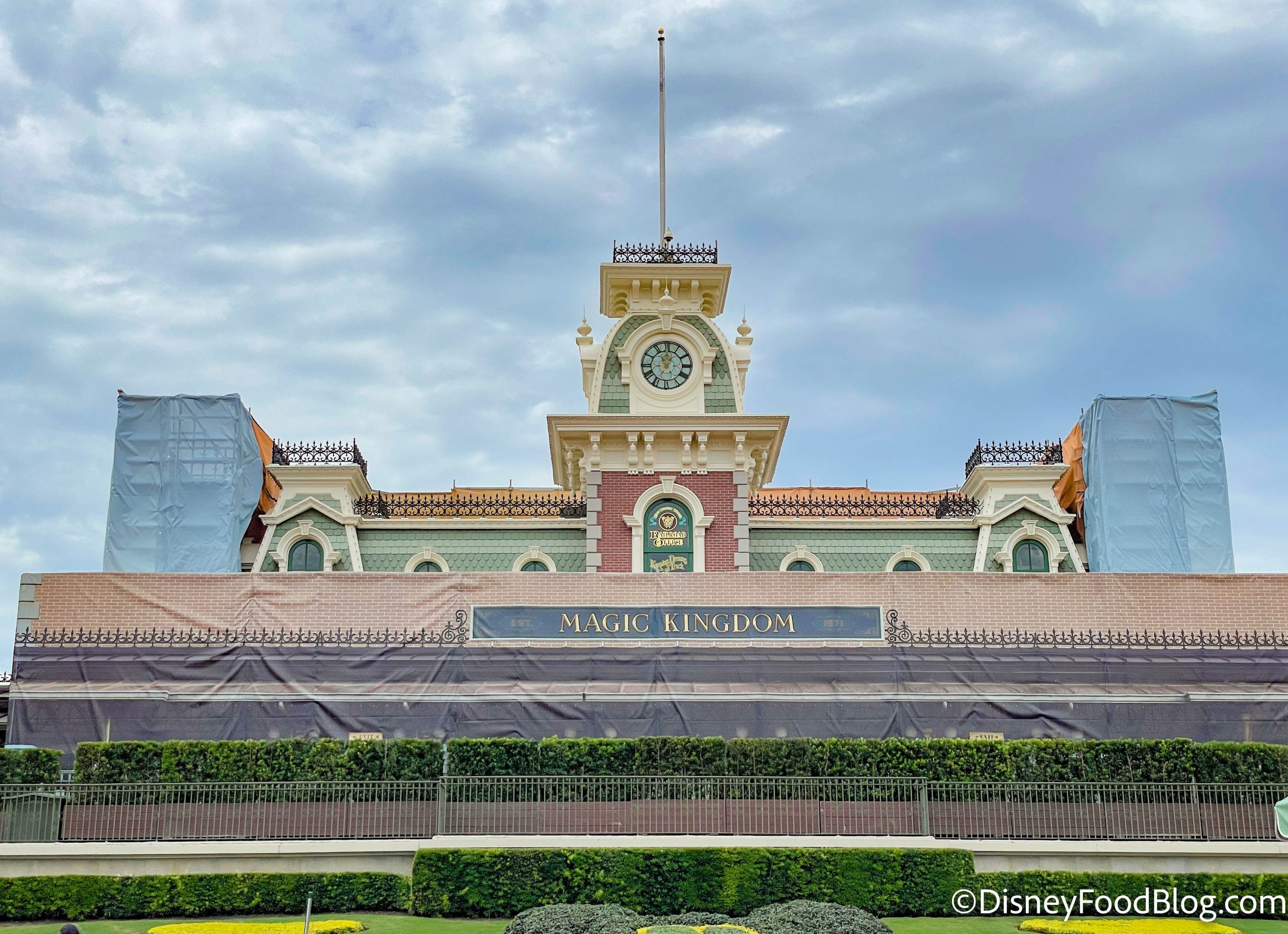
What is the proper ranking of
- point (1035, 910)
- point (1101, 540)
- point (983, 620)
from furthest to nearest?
1. point (1101, 540)
2. point (983, 620)
3. point (1035, 910)

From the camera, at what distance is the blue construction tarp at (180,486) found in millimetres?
28562

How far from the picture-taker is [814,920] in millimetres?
15156

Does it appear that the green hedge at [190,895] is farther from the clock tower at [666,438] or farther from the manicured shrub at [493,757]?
the clock tower at [666,438]

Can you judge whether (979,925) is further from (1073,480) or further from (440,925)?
(1073,480)

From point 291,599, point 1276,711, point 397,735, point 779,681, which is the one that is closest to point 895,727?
point 779,681

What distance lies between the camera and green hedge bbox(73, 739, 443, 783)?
18.8 m

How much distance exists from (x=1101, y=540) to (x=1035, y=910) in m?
13.6

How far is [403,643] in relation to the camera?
74.2 ft

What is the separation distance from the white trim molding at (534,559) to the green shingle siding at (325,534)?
384 cm

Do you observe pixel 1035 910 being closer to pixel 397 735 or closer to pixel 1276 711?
pixel 1276 711

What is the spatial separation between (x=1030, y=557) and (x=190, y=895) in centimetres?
1949

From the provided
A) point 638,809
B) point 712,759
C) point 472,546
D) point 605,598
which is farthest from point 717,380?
point 638,809

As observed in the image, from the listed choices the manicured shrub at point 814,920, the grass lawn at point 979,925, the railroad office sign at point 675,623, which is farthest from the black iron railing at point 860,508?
the manicured shrub at point 814,920

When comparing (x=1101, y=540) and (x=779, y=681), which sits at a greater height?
(x=1101, y=540)
